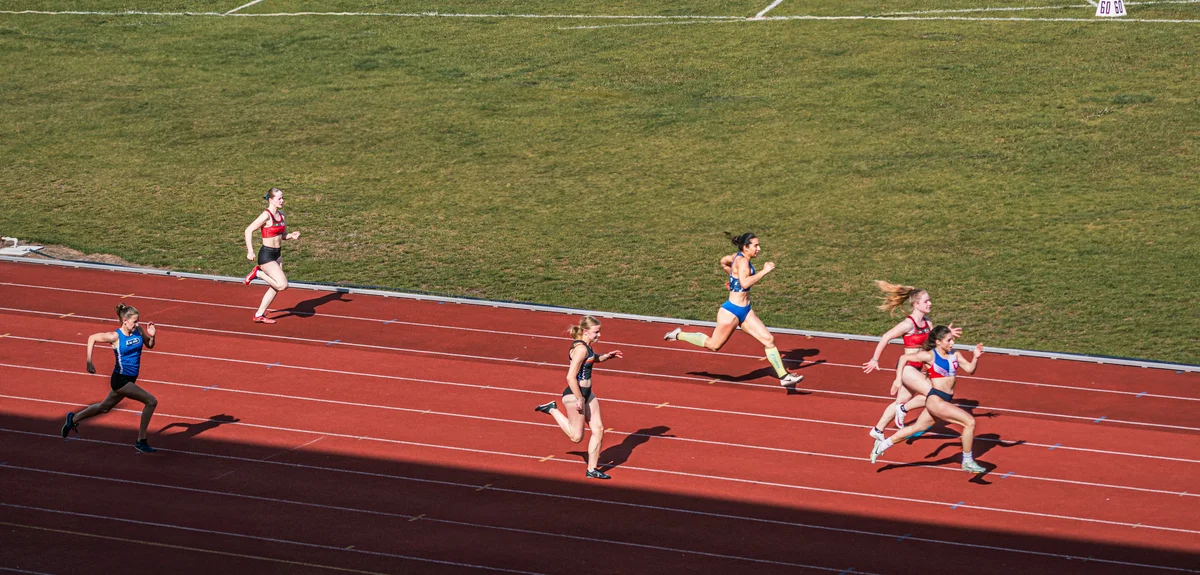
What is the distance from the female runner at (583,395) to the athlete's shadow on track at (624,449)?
19.7 inches

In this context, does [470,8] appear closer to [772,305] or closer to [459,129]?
[459,129]

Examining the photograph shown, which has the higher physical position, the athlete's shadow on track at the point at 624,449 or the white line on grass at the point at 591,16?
the white line on grass at the point at 591,16

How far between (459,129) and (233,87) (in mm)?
7092

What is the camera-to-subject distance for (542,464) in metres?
13.3

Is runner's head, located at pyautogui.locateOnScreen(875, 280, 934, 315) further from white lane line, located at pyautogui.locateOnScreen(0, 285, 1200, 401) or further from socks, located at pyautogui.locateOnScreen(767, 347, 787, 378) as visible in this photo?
white lane line, located at pyautogui.locateOnScreen(0, 285, 1200, 401)

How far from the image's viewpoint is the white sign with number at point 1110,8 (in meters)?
32.1

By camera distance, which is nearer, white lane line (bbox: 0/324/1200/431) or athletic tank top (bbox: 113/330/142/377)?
athletic tank top (bbox: 113/330/142/377)

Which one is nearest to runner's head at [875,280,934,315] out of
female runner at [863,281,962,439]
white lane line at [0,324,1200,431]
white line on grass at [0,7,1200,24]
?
female runner at [863,281,962,439]

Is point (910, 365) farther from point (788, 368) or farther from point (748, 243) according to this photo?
point (788, 368)

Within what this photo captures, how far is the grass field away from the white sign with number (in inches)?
18.4

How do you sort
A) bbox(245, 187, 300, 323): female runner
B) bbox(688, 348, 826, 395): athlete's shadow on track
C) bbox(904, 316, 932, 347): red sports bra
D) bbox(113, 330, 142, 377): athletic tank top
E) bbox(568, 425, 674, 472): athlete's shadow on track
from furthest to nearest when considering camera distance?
1. bbox(245, 187, 300, 323): female runner
2. bbox(688, 348, 826, 395): athlete's shadow on track
3. bbox(568, 425, 674, 472): athlete's shadow on track
4. bbox(904, 316, 932, 347): red sports bra
5. bbox(113, 330, 142, 377): athletic tank top

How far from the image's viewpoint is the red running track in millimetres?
11320

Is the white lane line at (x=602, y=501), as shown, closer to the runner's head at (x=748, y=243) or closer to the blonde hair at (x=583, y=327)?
the blonde hair at (x=583, y=327)

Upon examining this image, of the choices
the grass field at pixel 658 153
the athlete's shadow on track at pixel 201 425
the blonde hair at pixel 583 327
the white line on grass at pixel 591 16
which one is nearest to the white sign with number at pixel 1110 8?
the white line on grass at pixel 591 16
